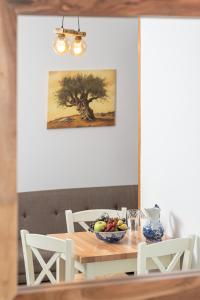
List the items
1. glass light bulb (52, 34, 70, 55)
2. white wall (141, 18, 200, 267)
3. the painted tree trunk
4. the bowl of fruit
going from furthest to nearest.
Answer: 1. the bowl of fruit
2. the painted tree trunk
3. glass light bulb (52, 34, 70, 55)
4. white wall (141, 18, 200, 267)

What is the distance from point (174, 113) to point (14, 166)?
Result: 0.34 m

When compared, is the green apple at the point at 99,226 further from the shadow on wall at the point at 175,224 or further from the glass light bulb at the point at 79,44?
the glass light bulb at the point at 79,44

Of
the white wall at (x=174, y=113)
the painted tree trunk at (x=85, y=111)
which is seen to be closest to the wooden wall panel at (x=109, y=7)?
the white wall at (x=174, y=113)

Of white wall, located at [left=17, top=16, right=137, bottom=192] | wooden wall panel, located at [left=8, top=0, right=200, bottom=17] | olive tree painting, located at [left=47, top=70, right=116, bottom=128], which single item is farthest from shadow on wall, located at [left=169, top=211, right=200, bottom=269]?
wooden wall panel, located at [left=8, top=0, right=200, bottom=17]

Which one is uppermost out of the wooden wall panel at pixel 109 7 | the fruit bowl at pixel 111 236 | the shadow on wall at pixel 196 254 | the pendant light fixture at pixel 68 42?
the pendant light fixture at pixel 68 42

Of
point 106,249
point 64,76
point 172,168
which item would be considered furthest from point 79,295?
point 106,249

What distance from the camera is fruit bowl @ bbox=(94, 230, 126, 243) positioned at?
128cm

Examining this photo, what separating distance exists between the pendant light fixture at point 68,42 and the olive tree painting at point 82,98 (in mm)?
43

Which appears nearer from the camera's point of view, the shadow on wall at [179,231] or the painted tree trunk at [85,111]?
the shadow on wall at [179,231]

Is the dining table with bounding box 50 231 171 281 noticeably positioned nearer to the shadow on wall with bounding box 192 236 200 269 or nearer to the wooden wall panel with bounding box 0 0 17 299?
the shadow on wall with bounding box 192 236 200 269

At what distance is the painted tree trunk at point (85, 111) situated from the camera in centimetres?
101

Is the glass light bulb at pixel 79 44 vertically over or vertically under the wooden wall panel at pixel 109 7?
Result: over

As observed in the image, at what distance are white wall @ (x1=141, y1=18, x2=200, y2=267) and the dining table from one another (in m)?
0.12

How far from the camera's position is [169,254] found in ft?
3.28
